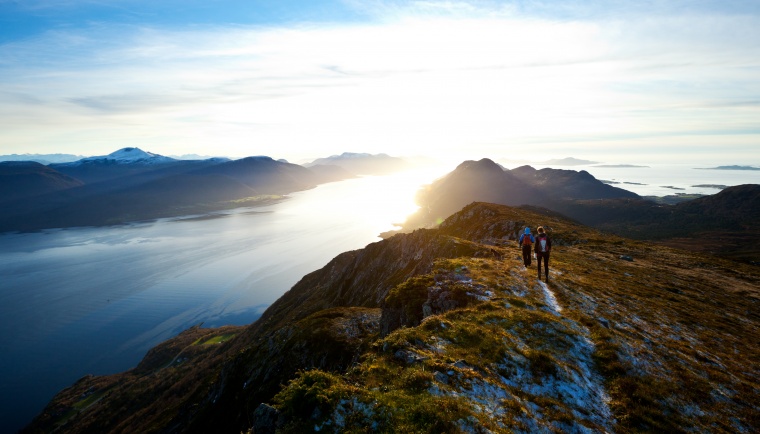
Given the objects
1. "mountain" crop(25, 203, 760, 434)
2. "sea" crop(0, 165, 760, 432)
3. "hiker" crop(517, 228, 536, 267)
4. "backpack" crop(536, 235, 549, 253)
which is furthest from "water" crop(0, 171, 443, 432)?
"backpack" crop(536, 235, 549, 253)

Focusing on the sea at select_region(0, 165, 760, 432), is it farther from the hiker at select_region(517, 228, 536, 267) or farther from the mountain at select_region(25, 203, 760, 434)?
the hiker at select_region(517, 228, 536, 267)

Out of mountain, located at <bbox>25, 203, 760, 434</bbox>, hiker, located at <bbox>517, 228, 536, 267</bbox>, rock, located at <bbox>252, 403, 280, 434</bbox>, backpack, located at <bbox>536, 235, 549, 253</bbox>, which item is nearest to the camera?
rock, located at <bbox>252, 403, 280, 434</bbox>

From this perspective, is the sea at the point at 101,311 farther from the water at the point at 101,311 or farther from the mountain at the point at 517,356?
the mountain at the point at 517,356

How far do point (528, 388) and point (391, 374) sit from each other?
19.5ft

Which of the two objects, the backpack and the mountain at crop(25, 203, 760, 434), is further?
the backpack

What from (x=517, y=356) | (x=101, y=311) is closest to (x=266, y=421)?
(x=517, y=356)

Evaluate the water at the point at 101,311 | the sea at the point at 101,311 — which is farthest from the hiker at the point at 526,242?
the sea at the point at 101,311

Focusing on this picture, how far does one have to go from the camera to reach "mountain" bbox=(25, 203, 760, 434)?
1159 centimetres

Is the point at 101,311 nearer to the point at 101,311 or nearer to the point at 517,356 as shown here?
the point at 101,311

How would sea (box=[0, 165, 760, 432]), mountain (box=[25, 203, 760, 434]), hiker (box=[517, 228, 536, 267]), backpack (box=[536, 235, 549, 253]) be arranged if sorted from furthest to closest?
sea (box=[0, 165, 760, 432]), hiker (box=[517, 228, 536, 267]), backpack (box=[536, 235, 549, 253]), mountain (box=[25, 203, 760, 434])

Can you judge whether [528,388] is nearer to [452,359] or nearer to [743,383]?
[452,359]

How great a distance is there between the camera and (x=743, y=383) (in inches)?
669

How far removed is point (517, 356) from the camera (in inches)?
618

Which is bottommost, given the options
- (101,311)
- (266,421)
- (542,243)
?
(101,311)
